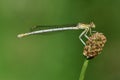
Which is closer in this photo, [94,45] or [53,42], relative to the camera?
[94,45]

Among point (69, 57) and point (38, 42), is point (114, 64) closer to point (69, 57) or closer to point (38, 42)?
point (69, 57)

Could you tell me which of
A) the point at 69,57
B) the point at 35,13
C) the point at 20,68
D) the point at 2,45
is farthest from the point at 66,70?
the point at 35,13

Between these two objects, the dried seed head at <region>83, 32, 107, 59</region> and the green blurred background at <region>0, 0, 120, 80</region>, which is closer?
the dried seed head at <region>83, 32, 107, 59</region>

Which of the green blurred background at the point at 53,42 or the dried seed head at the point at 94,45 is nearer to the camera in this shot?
the dried seed head at the point at 94,45

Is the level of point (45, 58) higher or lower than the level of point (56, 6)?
lower
